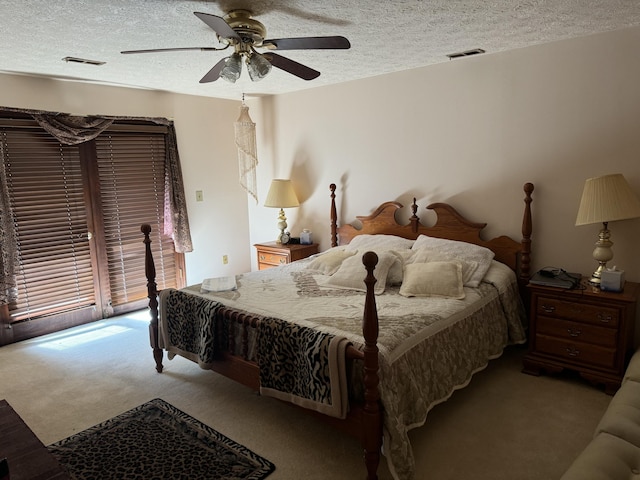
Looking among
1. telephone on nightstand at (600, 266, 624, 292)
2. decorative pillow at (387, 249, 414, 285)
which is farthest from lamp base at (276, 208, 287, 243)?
telephone on nightstand at (600, 266, 624, 292)

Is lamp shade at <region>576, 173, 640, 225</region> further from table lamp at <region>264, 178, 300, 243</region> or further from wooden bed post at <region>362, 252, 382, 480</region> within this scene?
table lamp at <region>264, 178, 300, 243</region>

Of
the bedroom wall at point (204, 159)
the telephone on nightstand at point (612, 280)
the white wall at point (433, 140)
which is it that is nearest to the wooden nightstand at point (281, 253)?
the white wall at point (433, 140)

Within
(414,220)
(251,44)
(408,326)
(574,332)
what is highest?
(251,44)


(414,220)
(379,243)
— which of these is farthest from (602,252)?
(379,243)

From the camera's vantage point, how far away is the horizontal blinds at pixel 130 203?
175 inches

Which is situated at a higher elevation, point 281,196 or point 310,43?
point 310,43

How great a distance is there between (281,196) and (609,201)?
3086 millimetres

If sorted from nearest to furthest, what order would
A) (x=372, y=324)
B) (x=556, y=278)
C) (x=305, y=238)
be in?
(x=372, y=324)
(x=556, y=278)
(x=305, y=238)

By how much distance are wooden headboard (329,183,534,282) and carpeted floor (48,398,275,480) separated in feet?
7.86

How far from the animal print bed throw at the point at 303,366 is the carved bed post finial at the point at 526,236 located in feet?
6.51

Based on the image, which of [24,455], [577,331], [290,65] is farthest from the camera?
[577,331]

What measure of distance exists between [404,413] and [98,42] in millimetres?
2934

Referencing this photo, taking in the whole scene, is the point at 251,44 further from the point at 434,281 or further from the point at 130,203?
the point at 130,203

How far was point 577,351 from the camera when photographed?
114 inches
